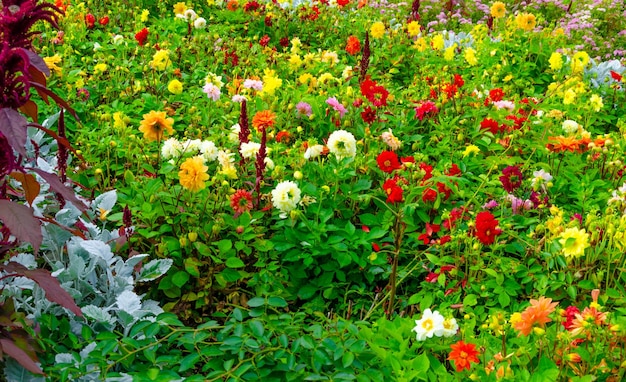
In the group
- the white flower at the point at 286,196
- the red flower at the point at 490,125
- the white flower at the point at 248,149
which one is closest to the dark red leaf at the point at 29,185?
the white flower at the point at 286,196

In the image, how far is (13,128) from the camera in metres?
1.57

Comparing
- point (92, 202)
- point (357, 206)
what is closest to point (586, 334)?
point (357, 206)

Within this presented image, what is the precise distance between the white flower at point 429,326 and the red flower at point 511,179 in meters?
1.09

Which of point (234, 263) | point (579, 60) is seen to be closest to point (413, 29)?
point (579, 60)

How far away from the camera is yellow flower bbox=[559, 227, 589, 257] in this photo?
8.31 ft

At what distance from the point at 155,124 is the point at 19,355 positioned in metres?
1.45

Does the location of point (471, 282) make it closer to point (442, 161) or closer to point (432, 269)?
point (432, 269)

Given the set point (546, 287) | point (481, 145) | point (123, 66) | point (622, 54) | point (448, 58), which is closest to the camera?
point (546, 287)

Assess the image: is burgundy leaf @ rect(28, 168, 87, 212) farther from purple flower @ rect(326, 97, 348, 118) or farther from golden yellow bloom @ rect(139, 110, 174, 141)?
purple flower @ rect(326, 97, 348, 118)

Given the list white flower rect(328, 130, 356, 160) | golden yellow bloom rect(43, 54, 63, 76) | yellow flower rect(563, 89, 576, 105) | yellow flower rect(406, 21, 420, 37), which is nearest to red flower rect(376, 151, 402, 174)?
white flower rect(328, 130, 356, 160)

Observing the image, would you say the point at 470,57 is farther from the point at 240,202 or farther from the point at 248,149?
the point at 240,202

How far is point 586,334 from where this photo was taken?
7.20 feet

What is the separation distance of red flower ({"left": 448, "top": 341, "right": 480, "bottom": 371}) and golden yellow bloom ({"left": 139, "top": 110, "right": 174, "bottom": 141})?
1.60 metres

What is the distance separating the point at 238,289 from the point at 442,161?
1.35m
